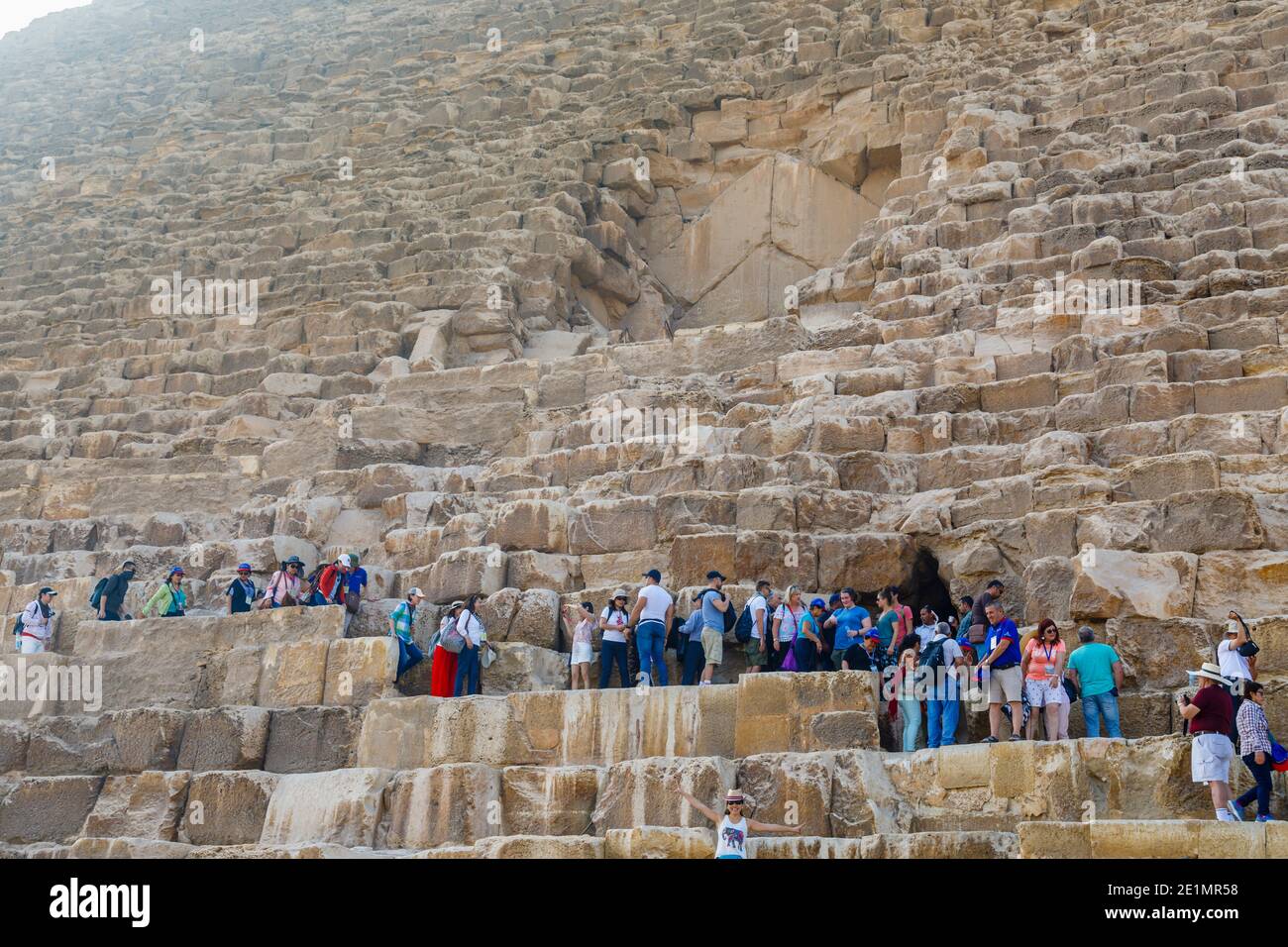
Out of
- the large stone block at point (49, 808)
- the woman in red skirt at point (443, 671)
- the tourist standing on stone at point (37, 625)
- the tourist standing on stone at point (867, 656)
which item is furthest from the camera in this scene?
the tourist standing on stone at point (37, 625)

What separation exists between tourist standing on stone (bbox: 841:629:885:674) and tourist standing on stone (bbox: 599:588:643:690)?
4.91 ft

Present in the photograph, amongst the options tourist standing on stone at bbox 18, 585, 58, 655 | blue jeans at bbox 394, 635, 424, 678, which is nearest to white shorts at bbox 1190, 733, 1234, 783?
blue jeans at bbox 394, 635, 424, 678

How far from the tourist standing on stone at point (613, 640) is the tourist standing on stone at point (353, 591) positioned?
2115mm

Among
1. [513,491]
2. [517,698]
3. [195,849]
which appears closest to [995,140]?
[513,491]

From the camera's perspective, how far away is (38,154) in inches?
1099

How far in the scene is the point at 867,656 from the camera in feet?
32.8

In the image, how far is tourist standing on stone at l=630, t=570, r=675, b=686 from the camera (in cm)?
Answer: 1038

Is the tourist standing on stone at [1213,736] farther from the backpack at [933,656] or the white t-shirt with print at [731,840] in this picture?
the white t-shirt with print at [731,840]

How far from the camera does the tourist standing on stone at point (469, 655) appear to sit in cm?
1070

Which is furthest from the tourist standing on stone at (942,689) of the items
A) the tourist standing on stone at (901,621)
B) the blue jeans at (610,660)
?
the blue jeans at (610,660)

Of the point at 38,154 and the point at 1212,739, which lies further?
the point at 38,154

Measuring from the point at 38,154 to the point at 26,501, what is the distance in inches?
565

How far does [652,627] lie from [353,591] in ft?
8.49
